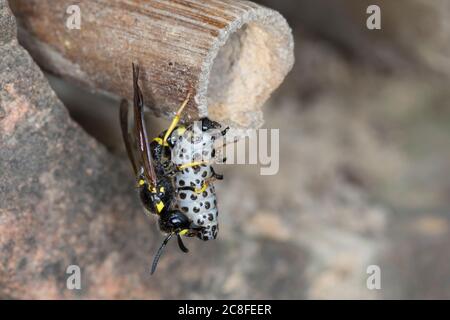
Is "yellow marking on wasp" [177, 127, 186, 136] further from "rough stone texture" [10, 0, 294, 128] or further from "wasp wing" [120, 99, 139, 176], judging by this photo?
"wasp wing" [120, 99, 139, 176]

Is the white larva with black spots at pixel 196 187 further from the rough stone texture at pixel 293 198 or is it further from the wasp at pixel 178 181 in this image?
the rough stone texture at pixel 293 198

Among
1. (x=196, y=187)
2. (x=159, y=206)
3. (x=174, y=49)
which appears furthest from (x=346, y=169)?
(x=174, y=49)

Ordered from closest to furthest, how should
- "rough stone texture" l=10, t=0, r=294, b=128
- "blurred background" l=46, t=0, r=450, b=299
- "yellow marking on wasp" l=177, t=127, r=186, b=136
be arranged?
"rough stone texture" l=10, t=0, r=294, b=128
"yellow marking on wasp" l=177, t=127, r=186, b=136
"blurred background" l=46, t=0, r=450, b=299

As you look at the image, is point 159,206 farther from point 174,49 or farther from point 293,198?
point 293,198

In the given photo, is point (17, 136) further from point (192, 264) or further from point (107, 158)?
point (192, 264)

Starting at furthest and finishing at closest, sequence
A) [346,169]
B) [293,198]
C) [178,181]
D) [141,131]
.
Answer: [346,169], [293,198], [178,181], [141,131]

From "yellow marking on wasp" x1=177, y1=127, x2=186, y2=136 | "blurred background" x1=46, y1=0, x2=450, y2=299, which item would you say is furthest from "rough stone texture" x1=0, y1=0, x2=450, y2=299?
"yellow marking on wasp" x1=177, y1=127, x2=186, y2=136
